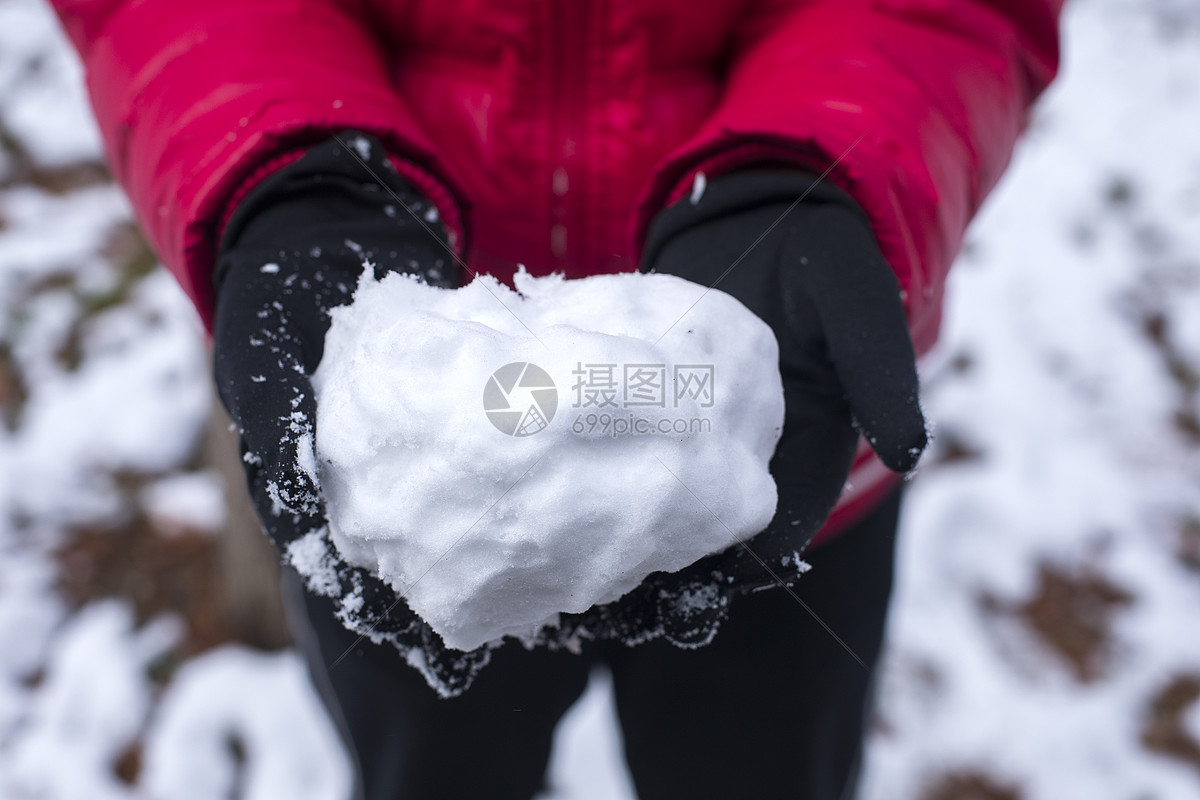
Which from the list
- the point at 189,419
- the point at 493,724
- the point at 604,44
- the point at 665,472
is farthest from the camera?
the point at 189,419

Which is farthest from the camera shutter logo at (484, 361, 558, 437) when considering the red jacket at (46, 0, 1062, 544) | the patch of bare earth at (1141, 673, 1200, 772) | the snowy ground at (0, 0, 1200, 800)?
the patch of bare earth at (1141, 673, 1200, 772)

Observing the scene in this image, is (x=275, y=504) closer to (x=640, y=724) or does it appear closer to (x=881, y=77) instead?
(x=640, y=724)

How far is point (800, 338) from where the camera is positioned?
104 cm

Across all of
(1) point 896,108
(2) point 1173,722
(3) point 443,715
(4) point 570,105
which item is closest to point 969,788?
(2) point 1173,722

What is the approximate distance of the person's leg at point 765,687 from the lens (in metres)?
1.17

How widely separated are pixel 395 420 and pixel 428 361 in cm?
8

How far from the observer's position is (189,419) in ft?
8.34

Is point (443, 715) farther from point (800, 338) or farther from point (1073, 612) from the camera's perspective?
point (1073, 612)

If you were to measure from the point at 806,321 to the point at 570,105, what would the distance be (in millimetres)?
465

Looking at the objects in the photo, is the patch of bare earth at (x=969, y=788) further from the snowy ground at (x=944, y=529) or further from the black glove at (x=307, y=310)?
the black glove at (x=307, y=310)

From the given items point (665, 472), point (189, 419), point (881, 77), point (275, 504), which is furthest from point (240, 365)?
point (189, 419)

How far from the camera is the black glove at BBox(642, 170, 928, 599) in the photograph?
93cm

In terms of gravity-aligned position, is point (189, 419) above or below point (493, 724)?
below

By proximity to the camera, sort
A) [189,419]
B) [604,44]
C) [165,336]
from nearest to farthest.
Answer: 1. [604,44]
2. [189,419]
3. [165,336]
